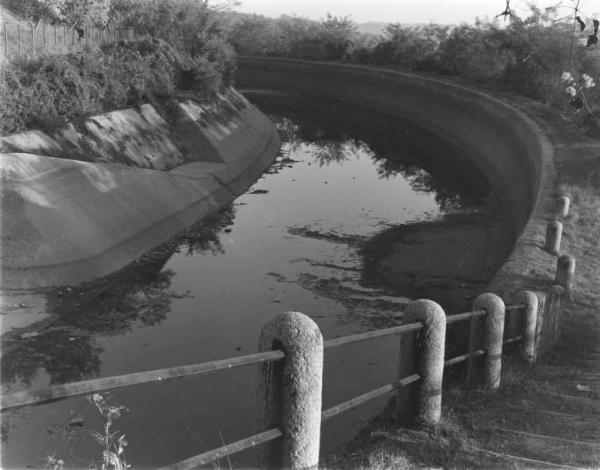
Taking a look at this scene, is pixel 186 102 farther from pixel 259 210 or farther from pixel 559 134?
pixel 559 134

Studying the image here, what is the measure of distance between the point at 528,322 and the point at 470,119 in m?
29.2

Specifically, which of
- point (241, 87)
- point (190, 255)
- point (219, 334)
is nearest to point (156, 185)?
point (190, 255)

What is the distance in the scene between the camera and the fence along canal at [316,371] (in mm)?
3768

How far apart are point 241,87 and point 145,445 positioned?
5476cm

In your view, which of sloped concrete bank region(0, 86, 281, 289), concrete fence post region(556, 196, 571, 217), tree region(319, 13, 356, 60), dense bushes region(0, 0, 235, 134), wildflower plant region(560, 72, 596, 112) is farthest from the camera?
tree region(319, 13, 356, 60)

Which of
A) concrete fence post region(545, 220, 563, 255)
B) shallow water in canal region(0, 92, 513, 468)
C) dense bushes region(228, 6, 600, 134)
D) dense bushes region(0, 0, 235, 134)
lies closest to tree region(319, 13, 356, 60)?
dense bushes region(228, 6, 600, 134)

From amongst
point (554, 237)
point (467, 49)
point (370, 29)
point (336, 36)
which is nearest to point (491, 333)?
point (554, 237)

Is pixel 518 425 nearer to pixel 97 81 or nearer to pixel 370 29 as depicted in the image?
pixel 97 81

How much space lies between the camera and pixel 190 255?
16031mm

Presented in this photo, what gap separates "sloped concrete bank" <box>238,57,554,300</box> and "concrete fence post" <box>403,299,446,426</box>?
4.09 metres

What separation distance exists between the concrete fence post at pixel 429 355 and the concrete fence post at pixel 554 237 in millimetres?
6873

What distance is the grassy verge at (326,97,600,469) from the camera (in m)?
5.48

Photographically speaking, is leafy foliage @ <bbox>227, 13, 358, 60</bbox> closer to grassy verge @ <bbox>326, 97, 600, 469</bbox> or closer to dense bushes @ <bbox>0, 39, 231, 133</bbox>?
dense bushes @ <bbox>0, 39, 231, 133</bbox>

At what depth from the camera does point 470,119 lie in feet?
117
